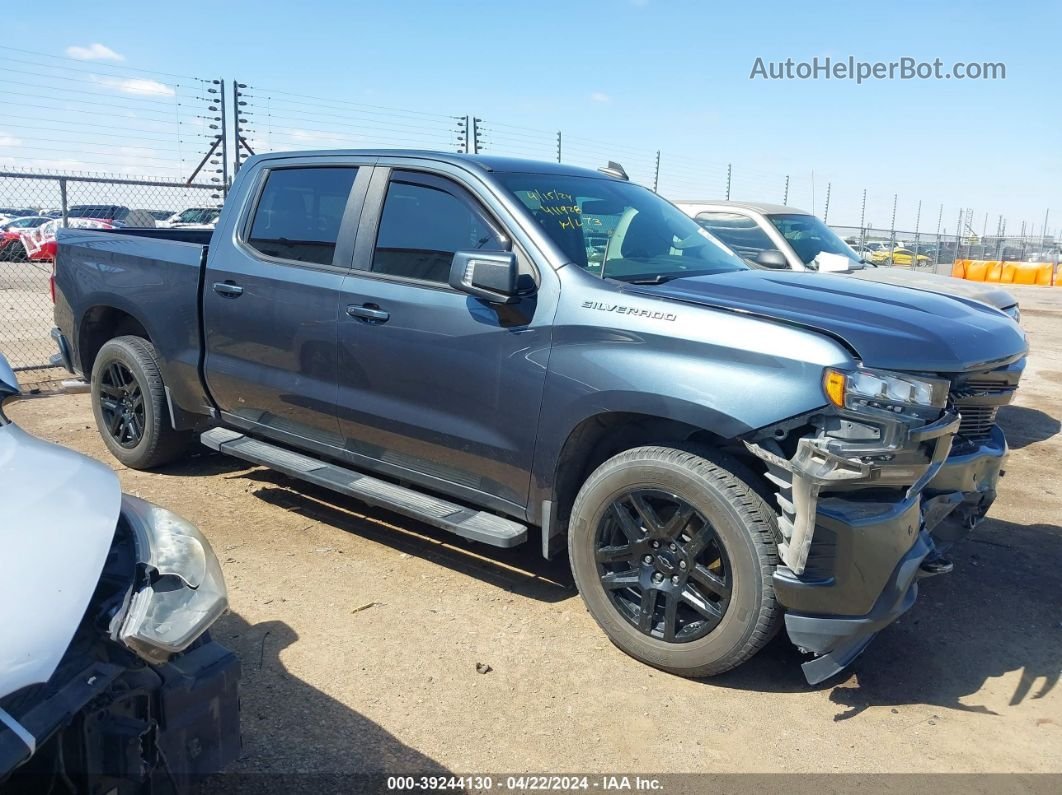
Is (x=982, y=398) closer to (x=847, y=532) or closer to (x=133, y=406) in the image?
(x=847, y=532)

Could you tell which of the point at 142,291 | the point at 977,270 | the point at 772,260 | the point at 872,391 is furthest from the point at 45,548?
the point at 977,270

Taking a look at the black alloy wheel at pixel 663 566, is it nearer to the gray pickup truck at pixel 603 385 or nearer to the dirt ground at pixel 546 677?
the gray pickup truck at pixel 603 385

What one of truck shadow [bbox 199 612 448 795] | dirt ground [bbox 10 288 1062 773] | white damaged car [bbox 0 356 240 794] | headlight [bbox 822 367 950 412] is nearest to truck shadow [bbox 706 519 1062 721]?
dirt ground [bbox 10 288 1062 773]

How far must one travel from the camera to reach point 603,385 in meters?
3.41

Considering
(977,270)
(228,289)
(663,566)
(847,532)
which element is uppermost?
(228,289)

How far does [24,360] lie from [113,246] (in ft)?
15.6

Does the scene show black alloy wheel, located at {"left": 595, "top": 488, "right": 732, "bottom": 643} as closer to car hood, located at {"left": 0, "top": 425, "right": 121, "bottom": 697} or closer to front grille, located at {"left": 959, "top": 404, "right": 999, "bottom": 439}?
front grille, located at {"left": 959, "top": 404, "right": 999, "bottom": 439}

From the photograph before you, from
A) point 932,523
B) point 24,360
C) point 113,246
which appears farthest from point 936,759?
point 24,360

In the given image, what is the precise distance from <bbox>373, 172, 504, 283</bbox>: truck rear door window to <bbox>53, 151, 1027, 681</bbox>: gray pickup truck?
1cm

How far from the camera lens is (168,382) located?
17.3 ft

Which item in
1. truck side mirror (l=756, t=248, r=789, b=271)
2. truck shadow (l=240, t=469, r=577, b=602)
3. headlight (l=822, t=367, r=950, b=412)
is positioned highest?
truck side mirror (l=756, t=248, r=789, b=271)

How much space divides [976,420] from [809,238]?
16.0ft

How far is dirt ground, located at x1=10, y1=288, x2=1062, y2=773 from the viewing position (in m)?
2.95

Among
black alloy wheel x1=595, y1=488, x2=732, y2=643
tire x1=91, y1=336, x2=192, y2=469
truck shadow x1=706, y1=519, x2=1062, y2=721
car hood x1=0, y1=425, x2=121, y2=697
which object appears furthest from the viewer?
tire x1=91, y1=336, x2=192, y2=469
